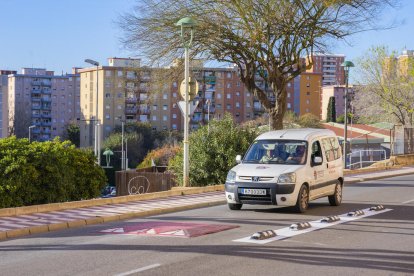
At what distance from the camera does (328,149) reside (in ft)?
58.5

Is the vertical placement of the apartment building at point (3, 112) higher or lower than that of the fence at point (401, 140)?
higher

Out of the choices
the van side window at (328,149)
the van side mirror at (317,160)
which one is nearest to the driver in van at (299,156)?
the van side mirror at (317,160)

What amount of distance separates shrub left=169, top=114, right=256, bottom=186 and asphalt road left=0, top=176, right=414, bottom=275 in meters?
11.0

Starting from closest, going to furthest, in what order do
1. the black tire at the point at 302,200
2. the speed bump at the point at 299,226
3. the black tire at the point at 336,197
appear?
the speed bump at the point at 299,226 < the black tire at the point at 302,200 < the black tire at the point at 336,197

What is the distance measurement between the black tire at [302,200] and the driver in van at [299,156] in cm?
68

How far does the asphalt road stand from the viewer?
8.85 meters

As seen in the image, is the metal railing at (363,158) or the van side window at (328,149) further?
the metal railing at (363,158)

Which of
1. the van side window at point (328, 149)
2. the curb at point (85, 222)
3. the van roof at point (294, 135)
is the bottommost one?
the curb at point (85, 222)

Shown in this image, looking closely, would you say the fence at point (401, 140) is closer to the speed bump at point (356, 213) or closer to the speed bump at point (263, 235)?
the speed bump at point (356, 213)

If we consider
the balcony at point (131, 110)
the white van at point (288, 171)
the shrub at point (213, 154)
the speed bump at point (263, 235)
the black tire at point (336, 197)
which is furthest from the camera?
the balcony at point (131, 110)

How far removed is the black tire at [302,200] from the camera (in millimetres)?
15750

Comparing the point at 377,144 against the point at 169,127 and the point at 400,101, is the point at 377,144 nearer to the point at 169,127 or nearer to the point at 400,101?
the point at 400,101

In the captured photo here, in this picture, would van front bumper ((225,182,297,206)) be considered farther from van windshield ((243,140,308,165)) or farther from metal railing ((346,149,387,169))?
metal railing ((346,149,387,169))

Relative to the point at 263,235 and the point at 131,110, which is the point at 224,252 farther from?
the point at 131,110
